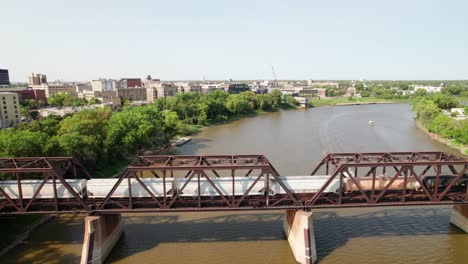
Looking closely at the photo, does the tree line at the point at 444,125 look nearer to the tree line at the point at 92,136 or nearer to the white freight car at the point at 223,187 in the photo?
the white freight car at the point at 223,187

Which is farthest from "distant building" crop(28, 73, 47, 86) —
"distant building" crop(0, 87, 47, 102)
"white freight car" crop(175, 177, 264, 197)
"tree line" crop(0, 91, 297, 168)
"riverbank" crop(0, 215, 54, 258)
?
"white freight car" crop(175, 177, 264, 197)

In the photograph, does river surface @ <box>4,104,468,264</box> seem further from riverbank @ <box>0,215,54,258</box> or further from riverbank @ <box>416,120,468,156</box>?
riverbank @ <box>416,120,468,156</box>

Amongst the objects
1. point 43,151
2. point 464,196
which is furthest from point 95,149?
point 464,196

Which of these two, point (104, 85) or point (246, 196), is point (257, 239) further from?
point (104, 85)

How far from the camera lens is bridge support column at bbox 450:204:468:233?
23125 millimetres

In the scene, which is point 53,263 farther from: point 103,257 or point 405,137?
point 405,137

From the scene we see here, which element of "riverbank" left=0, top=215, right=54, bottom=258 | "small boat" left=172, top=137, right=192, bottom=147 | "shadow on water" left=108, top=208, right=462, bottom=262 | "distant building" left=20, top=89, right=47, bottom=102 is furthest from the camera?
"distant building" left=20, top=89, right=47, bottom=102

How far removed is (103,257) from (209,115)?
67531 millimetres

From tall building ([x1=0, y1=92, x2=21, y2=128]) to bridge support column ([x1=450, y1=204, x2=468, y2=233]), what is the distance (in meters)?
79.6

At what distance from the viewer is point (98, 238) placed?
19.4 m

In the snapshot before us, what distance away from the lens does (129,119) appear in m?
45.2

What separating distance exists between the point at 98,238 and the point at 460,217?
2571 centimetres

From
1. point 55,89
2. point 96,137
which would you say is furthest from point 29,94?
point 96,137

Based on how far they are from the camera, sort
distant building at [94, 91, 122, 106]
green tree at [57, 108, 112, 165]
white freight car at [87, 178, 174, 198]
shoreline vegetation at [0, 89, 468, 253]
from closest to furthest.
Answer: white freight car at [87, 178, 174, 198] → shoreline vegetation at [0, 89, 468, 253] → green tree at [57, 108, 112, 165] → distant building at [94, 91, 122, 106]
